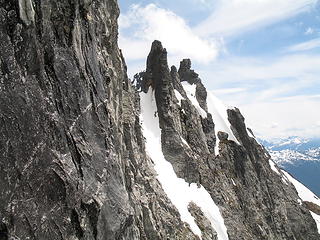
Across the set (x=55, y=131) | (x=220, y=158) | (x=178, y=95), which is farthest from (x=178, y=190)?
(x=55, y=131)

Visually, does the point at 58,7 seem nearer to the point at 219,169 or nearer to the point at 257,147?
the point at 219,169

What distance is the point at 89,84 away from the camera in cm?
2153

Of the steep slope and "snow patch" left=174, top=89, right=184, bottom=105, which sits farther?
"snow patch" left=174, top=89, right=184, bottom=105

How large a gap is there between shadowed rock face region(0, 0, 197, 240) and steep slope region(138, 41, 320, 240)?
71.6ft

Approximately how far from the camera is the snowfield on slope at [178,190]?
137 ft

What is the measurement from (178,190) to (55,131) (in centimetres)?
2780

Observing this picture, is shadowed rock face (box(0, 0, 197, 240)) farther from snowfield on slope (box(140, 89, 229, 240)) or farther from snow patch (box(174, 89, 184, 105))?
snow patch (box(174, 89, 184, 105))

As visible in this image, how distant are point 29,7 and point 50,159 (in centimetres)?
661

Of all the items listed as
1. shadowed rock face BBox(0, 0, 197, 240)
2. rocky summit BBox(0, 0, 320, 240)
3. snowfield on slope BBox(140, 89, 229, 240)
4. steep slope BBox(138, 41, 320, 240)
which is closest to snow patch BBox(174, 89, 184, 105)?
steep slope BBox(138, 41, 320, 240)

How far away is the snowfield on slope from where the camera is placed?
4178 cm

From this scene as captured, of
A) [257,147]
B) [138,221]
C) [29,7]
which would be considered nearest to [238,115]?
[257,147]

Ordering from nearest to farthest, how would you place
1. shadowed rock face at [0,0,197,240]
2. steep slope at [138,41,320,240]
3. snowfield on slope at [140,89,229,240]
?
shadowed rock face at [0,0,197,240], snowfield on slope at [140,89,229,240], steep slope at [138,41,320,240]

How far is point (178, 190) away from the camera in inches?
1736

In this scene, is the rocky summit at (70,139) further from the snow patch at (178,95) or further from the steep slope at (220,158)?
the snow patch at (178,95)
